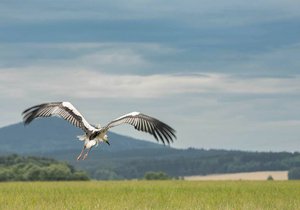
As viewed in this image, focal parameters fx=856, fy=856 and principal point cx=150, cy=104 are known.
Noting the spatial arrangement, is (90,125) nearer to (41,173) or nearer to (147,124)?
(147,124)

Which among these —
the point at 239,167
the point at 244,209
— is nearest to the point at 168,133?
the point at 244,209

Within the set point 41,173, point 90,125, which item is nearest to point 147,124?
point 90,125

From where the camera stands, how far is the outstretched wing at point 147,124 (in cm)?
2033

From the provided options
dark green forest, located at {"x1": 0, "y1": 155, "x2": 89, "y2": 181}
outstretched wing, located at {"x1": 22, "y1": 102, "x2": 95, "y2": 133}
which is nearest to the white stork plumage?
outstretched wing, located at {"x1": 22, "y1": 102, "x2": 95, "y2": 133}

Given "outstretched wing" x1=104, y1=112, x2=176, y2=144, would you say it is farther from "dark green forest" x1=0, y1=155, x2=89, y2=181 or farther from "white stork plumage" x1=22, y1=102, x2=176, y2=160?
"dark green forest" x1=0, y1=155, x2=89, y2=181

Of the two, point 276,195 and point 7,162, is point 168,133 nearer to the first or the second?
point 276,195

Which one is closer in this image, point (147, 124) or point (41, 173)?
point (147, 124)

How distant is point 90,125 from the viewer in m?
21.6

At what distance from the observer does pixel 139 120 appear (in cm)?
2055

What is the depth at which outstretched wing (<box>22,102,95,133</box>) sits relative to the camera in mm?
21391

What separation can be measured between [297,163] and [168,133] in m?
108

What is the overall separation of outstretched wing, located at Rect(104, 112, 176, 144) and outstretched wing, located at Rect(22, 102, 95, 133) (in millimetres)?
810

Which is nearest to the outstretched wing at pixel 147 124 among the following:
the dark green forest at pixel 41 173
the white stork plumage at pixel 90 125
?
the white stork plumage at pixel 90 125

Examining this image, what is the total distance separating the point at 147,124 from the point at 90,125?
1747 millimetres
